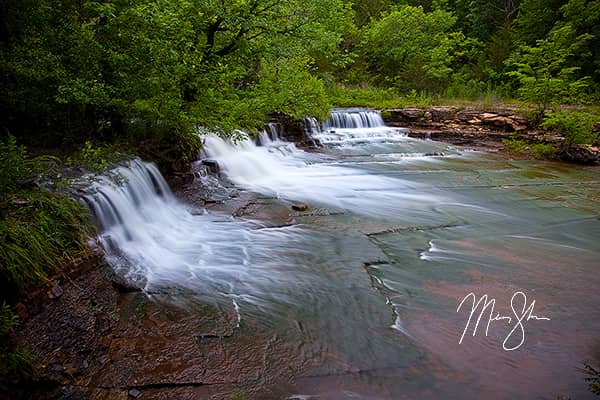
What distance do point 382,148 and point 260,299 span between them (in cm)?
1240

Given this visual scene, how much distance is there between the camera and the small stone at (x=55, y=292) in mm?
3475

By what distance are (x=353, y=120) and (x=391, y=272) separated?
48.7ft

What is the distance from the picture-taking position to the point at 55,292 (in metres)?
3.53

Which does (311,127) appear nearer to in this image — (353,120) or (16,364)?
(353,120)

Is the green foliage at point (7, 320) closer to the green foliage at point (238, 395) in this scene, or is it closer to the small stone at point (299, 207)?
the green foliage at point (238, 395)

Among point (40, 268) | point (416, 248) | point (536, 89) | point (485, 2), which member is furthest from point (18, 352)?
point (485, 2)

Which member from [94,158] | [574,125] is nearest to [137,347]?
[94,158]

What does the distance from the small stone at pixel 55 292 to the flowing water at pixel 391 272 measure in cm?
109

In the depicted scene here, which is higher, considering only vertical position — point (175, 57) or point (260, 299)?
point (175, 57)

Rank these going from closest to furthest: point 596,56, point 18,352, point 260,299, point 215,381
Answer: point 18,352, point 215,381, point 260,299, point 596,56

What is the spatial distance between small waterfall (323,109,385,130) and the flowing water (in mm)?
9012

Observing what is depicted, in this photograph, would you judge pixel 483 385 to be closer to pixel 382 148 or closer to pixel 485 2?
pixel 382 148

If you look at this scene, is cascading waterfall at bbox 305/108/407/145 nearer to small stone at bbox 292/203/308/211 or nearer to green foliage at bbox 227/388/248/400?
small stone at bbox 292/203/308/211

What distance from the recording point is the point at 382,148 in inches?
624
